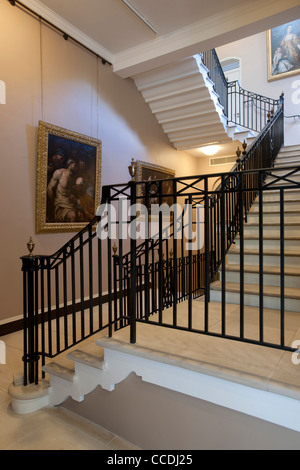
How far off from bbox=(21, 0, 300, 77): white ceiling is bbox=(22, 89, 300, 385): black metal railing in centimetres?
161

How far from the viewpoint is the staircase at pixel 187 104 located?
5062 mm

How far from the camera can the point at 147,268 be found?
2115 mm

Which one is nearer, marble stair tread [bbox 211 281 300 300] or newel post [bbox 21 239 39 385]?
newel post [bbox 21 239 39 385]

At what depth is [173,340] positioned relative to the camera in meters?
2.01

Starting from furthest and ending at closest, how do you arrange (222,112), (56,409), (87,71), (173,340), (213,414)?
(222,112), (87,71), (56,409), (173,340), (213,414)

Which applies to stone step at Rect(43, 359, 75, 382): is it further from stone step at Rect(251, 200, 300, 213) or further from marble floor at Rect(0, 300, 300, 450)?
stone step at Rect(251, 200, 300, 213)

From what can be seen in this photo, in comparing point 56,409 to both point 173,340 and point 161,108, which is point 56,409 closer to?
point 173,340

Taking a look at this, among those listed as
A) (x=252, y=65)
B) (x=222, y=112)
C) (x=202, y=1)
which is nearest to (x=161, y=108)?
(x=222, y=112)

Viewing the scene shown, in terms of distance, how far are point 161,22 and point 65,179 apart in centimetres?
263

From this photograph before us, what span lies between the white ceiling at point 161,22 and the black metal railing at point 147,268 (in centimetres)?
161

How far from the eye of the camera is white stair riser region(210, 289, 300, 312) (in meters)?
2.64

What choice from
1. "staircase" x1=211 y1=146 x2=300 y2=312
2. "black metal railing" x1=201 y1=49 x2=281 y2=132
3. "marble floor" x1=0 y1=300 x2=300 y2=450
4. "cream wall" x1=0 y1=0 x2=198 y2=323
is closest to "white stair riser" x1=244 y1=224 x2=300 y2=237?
"staircase" x1=211 y1=146 x2=300 y2=312

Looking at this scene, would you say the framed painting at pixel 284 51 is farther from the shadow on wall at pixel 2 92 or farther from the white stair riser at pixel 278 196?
the shadow on wall at pixel 2 92

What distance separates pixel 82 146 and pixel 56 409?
3.45 meters
